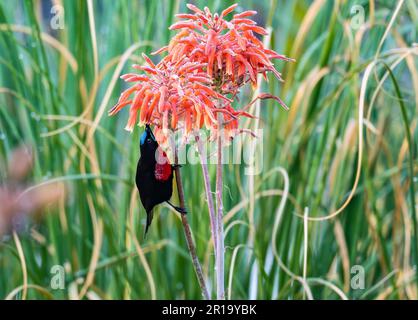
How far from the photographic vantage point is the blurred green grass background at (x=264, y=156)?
771mm

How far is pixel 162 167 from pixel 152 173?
0.01m

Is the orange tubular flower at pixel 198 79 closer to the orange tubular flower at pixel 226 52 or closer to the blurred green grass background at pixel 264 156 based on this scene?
the orange tubular flower at pixel 226 52

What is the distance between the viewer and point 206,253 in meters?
0.74

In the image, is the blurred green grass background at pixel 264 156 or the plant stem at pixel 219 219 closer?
the plant stem at pixel 219 219

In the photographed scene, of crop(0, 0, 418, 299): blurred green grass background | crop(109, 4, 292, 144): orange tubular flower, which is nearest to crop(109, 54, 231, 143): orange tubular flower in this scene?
crop(109, 4, 292, 144): orange tubular flower

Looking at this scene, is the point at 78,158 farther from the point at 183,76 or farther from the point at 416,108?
the point at 416,108

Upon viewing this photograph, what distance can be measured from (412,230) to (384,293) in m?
0.09

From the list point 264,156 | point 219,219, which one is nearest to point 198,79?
point 219,219

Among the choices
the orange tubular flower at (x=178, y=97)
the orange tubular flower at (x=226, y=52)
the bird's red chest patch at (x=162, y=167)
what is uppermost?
the orange tubular flower at (x=226, y=52)

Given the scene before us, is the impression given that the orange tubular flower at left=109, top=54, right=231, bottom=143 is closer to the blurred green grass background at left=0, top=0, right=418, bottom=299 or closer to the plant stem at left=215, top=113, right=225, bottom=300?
the plant stem at left=215, top=113, right=225, bottom=300

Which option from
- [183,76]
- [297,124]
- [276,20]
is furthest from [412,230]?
[183,76]

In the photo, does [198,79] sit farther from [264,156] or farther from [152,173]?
[264,156]

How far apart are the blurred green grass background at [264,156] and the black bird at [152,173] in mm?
218

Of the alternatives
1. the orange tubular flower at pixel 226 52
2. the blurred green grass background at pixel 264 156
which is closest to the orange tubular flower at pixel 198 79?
the orange tubular flower at pixel 226 52
